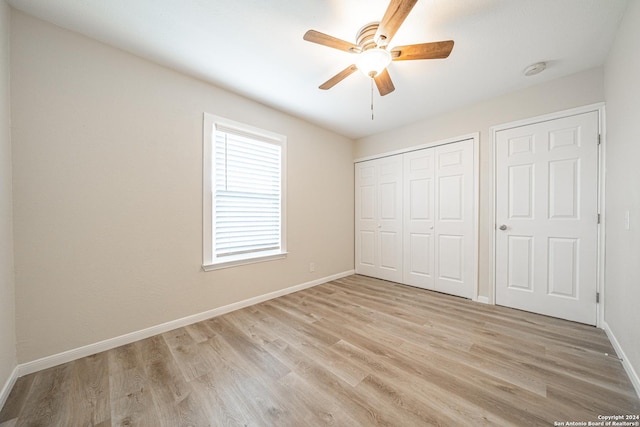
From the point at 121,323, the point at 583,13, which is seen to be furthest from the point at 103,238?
the point at 583,13

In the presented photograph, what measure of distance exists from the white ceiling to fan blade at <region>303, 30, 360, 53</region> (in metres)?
0.26

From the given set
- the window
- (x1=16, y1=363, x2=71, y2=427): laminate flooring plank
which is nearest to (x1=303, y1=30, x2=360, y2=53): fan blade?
the window

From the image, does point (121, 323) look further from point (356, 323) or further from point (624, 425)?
point (624, 425)

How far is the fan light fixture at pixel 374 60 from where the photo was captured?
5.20ft

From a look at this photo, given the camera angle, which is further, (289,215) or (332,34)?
→ (289,215)

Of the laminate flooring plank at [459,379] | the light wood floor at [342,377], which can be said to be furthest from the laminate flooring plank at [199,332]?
the laminate flooring plank at [459,379]

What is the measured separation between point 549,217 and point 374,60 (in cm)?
252

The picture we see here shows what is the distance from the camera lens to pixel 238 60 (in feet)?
6.91

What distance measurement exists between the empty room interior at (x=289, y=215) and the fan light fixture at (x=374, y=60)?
0.02m

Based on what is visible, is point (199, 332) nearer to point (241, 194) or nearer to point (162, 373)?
point (162, 373)

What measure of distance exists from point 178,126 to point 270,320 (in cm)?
221

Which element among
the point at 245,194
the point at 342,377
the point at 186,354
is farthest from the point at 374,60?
the point at 186,354

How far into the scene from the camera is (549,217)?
8.05 ft

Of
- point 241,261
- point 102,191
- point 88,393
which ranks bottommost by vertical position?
point 88,393
